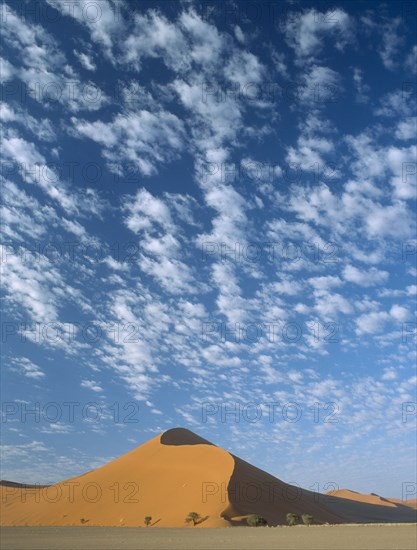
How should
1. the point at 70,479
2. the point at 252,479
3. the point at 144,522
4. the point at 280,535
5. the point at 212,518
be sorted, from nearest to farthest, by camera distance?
the point at 280,535 → the point at 212,518 → the point at 144,522 → the point at 252,479 → the point at 70,479

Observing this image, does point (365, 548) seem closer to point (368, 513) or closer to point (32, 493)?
point (32, 493)

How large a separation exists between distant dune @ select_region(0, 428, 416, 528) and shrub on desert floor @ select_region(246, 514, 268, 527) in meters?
0.77

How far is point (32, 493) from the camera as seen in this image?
5556 cm

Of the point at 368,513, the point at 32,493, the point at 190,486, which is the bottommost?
the point at 368,513

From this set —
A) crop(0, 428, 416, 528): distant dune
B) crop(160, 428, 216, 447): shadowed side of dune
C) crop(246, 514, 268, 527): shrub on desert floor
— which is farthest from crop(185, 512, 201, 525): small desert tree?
crop(160, 428, 216, 447): shadowed side of dune

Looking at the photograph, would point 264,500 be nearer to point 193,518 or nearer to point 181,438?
point 193,518

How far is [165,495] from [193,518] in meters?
8.15

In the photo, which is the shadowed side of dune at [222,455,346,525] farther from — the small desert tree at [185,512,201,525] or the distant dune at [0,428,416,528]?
the small desert tree at [185,512,201,525]

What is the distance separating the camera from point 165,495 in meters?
40.9

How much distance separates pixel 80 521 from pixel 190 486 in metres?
9.97

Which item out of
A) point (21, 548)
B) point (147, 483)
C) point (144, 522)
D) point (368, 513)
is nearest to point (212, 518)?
point (144, 522)

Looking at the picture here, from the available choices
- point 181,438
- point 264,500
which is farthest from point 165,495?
point 181,438

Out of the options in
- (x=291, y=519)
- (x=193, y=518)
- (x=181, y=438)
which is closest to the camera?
(x=193, y=518)

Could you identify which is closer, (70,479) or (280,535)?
(280,535)
